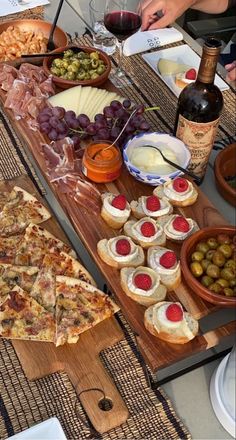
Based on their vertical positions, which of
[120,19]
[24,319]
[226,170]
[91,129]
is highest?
[120,19]

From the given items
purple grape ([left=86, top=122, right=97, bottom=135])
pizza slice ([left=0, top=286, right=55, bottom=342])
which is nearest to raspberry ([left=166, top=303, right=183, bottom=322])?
pizza slice ([left=0, top=286, right=55, bottom=342])

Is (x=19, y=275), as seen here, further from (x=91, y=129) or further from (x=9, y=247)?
(x=91, y=129)

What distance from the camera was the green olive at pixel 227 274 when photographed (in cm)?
105

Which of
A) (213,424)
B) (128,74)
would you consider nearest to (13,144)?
(128,74)

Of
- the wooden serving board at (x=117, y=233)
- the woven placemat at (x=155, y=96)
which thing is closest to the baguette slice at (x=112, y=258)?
the wooden serving board at (x=117, y=233)

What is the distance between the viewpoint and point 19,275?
3.69ft

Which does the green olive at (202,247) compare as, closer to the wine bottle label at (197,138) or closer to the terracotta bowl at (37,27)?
the wine bottle label at (197,138)

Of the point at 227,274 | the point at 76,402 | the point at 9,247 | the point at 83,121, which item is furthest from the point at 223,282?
the point at 83,121

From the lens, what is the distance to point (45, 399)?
3.27 ft

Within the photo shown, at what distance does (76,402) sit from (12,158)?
75 centimetres

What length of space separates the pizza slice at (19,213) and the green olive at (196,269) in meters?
0.40

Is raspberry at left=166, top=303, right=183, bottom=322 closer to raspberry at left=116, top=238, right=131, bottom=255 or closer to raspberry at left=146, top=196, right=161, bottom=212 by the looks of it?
raspberry at left=116, top=238, right=131, bottom=255

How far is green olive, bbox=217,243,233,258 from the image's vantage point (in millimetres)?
1085

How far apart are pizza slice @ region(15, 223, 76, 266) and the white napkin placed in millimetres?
897
